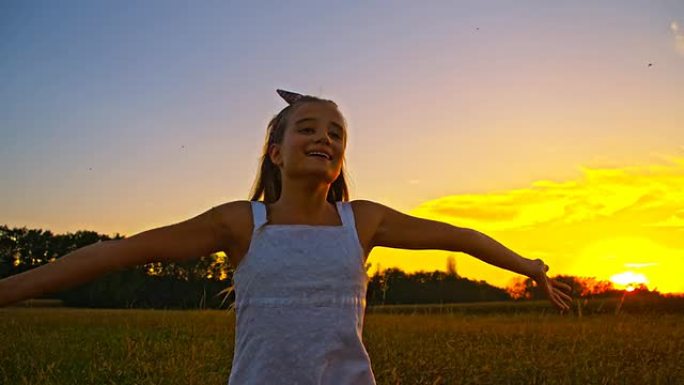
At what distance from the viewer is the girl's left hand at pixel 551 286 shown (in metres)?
3.01

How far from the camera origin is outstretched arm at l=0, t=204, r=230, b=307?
2.41 m

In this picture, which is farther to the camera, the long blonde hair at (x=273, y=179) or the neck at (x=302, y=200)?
the long blonde hair at (x=273, y=179)

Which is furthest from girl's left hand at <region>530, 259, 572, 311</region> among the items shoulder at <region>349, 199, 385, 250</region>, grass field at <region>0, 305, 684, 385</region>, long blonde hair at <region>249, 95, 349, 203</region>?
grass field at <region>0, 305, 684, 385</region>

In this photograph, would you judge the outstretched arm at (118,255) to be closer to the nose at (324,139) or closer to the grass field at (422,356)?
the nose at (324,139)

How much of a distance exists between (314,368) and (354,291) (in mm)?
348

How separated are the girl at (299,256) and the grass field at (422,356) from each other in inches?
76.8

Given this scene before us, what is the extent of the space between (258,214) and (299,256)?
0.27 m

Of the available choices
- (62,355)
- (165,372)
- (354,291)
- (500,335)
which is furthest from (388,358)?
(354,291)

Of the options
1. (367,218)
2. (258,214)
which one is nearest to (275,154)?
(258,214)

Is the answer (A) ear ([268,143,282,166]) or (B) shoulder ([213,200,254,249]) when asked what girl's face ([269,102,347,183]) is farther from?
(B) shoulder ([213,200,254,249])

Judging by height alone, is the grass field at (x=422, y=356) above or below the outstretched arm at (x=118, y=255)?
below

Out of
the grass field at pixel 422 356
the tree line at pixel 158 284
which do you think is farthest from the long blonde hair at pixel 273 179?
the tree line at pixel 158 284

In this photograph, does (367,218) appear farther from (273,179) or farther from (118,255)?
(118,255)

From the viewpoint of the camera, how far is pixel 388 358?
645cm
